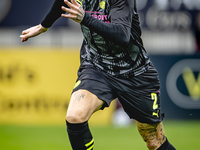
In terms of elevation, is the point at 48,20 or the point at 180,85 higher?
the point at 48,20

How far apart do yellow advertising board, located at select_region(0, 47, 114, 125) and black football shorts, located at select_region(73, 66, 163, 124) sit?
3974 millimetres

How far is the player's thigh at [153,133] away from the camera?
3.43m

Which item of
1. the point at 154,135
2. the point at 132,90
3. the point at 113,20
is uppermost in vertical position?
the point at 113,20

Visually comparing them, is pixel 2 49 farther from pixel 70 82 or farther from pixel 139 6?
pixel 139 6

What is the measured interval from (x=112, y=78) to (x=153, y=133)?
675 millimetres

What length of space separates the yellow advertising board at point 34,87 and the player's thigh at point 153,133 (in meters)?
3.94

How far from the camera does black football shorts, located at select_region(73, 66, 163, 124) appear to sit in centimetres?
317

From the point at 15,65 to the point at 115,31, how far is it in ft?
16.4

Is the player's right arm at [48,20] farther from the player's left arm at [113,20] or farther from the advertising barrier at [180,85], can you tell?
the advertising barrier at [180,85]

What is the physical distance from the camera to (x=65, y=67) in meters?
7.52

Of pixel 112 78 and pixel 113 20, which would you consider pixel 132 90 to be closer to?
pixel 112 78

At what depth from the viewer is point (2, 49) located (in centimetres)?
744

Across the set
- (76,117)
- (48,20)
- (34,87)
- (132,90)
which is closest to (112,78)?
(132,90)

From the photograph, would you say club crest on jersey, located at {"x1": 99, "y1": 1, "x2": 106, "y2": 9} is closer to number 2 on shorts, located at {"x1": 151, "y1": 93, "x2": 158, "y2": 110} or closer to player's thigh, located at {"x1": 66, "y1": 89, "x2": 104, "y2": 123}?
player's thigh, located at {"x1": 66, "y1": 89, "x2": 104, "y2": 123}
